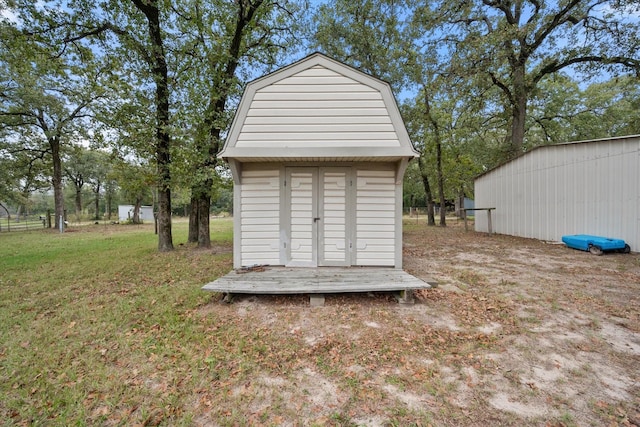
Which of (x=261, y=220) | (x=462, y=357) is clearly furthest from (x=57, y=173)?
(x=462, y=357)

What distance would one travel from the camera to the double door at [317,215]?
208 inches

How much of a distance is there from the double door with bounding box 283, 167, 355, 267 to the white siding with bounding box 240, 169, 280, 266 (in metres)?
0.23

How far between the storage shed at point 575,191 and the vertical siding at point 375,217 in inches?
290

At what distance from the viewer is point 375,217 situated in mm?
5246

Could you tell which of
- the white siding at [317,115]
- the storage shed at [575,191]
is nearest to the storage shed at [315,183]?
the white siding at [317,115]

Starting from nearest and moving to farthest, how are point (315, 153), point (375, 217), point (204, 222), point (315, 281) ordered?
1. point (315, 281)
2. point (315, 153)
3. point (375, 217)
4. point (204, 222)

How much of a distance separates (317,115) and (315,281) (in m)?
3.16

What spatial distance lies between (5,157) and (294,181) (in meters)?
26.2

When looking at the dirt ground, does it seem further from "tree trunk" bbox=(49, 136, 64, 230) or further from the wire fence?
the wire fence

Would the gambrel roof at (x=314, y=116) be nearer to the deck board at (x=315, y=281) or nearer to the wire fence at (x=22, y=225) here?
the deck board at (x=315, y=281)

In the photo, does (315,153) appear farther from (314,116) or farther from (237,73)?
(237,73)

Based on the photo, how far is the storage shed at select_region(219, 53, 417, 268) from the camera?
16.4ft

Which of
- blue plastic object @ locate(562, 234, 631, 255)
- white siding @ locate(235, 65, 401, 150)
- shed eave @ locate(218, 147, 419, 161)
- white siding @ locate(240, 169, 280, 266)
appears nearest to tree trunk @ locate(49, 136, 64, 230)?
white siding @ locate(240, 169, 280, 266)

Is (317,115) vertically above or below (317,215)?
above
